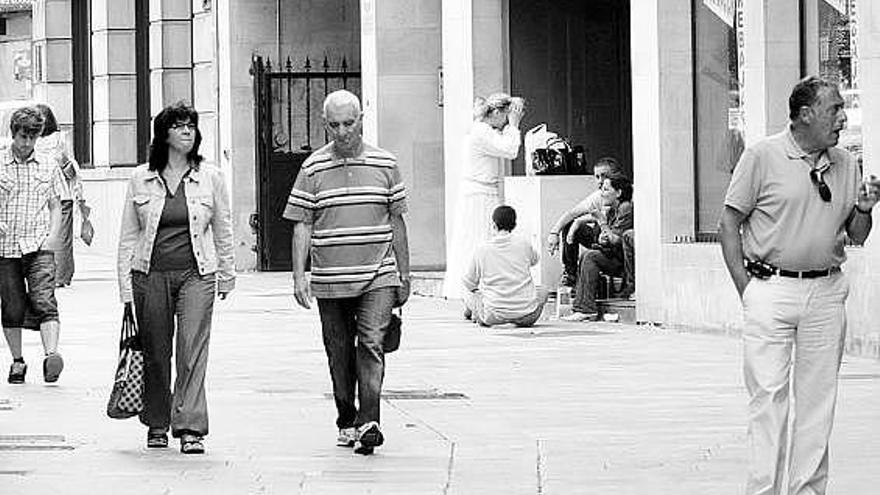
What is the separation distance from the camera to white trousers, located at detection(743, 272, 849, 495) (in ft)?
30.4

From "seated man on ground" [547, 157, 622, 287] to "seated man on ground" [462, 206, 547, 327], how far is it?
728mm

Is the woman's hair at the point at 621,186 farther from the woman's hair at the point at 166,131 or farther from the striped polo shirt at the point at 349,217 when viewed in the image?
the woman's hair at the point at 166,131

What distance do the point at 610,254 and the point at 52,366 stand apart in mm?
7188

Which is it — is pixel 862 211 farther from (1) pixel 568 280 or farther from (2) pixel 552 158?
(2) pixel 552 158

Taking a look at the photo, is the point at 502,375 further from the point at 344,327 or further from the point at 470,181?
the point at 470,181

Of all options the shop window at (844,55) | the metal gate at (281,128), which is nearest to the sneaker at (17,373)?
the shop window at (844,55)

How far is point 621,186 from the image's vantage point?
21.4 metres

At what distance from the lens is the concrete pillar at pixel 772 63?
1881cm

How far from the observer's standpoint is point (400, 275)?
12156 millimetres

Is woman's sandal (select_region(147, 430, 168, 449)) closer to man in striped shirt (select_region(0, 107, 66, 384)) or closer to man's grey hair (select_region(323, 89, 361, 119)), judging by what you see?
man's grey hair (select_region(323, 89, 361, 119))

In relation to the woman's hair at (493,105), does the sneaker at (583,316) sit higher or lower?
lower

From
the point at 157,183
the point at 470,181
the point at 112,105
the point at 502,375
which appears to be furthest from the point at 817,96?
the point at 112,105

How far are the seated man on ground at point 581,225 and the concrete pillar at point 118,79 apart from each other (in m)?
19.8

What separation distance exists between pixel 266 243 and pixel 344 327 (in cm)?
1985
